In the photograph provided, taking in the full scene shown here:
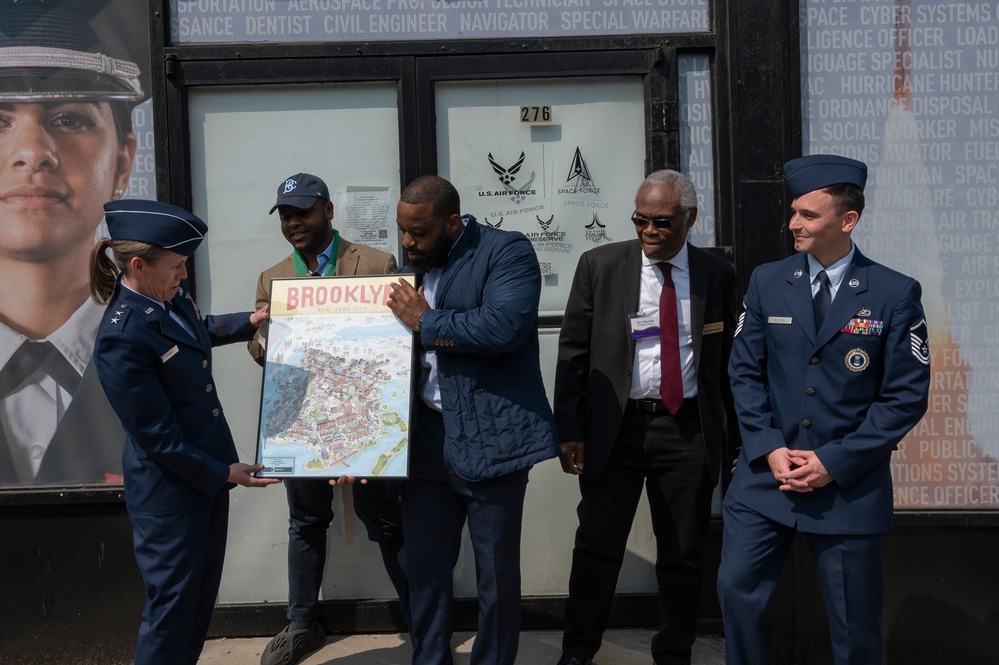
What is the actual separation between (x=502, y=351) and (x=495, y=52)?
70.7 inches

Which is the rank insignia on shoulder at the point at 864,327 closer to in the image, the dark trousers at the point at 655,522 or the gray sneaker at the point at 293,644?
the dark trousers at the point at 655,522

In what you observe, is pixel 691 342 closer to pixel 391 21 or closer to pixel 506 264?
pixel 506 264

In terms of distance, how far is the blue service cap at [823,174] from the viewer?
3.27 m

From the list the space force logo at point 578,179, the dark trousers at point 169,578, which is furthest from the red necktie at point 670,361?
the dark trousers at point 169,578

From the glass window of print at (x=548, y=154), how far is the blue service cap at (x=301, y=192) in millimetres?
745

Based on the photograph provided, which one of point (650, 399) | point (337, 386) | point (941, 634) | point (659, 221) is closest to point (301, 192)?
point (337, 386)

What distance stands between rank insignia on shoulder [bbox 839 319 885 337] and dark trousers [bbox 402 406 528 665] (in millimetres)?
1298

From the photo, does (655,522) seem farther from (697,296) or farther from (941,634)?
(941,634)

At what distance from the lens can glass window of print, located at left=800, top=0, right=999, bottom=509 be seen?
14.5ft

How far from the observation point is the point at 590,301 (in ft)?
13.3

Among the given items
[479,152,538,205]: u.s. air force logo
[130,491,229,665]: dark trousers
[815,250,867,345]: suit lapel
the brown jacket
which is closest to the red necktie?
[815,250,867,345]: suit lapel

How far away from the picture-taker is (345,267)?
422 cm

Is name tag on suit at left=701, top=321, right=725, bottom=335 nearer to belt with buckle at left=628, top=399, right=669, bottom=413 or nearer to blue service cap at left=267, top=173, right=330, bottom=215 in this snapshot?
belt with buckle at left=628, top=399, right=669, bottom=413

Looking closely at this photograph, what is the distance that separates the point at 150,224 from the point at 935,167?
348cm
